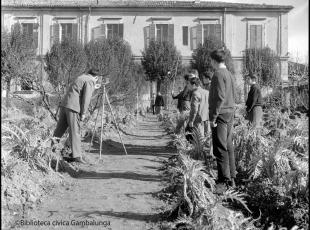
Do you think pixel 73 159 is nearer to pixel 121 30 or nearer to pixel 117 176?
pixel 117 176

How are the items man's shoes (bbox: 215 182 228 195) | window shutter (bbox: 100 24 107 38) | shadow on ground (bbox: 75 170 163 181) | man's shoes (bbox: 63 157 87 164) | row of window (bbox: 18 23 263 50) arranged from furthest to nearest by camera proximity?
row of window (bbox: 18 23 263 50) → window shutter (bbox: 100 24 107 38) → man's shoes (bbox: 63 157 87 164) → shadow on ground (bbox: 75 170 163 181) → man's shoes (bbox: 215 182 228 195)

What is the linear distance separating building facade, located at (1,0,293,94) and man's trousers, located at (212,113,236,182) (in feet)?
105

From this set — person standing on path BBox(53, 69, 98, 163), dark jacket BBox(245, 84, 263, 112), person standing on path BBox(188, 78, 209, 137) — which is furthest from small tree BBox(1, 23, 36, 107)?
dark jacket BBox(245, 84, 263, 112)

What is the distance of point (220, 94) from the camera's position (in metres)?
5.62

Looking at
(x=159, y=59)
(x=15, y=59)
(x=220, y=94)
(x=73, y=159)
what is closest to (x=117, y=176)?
(x=73, y=159)

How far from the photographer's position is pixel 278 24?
1507 inches

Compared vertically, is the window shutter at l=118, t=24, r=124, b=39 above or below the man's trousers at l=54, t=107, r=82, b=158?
above

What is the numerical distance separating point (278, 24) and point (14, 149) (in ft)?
119

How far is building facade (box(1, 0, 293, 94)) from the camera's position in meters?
37.3

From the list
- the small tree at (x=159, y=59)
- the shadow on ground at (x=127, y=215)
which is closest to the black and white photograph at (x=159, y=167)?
the shadow on ground at (x=127, y=215)

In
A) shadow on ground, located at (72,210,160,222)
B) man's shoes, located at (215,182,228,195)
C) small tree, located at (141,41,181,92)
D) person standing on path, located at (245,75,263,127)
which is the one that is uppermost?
small tree, located at (141,41,181,92)

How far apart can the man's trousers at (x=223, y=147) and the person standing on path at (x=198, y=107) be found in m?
2.12

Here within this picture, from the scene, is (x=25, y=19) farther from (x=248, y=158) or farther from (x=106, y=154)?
(x=248, y=158)

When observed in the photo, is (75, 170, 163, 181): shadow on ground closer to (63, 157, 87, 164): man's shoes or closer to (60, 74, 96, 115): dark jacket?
(63, 157, 87, 164): man's shoes
